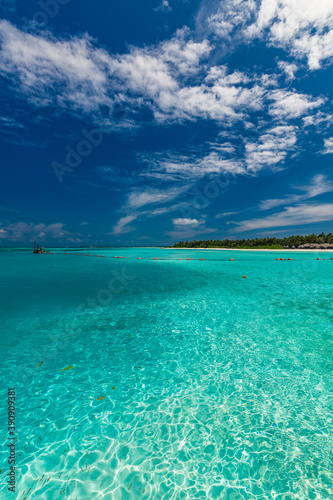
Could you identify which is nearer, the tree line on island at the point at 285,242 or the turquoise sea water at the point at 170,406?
the turquoise sea water at the point at 170,406

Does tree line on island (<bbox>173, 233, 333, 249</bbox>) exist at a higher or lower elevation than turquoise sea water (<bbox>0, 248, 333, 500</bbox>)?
higher

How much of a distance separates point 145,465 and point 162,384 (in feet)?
7.80

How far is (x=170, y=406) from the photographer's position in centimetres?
569

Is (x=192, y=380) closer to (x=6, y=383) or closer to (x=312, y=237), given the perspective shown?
(x=6, y=383)

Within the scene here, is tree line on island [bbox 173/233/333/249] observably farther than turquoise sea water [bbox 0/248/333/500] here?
Yes

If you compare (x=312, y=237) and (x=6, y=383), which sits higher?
(x=312, y=237)

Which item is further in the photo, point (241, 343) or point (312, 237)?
point (312, 237)

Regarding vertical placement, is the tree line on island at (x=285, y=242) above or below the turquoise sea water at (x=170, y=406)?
above

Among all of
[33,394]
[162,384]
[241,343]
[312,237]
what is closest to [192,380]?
[162,384]

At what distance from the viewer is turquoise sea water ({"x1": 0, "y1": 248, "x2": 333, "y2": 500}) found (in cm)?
399

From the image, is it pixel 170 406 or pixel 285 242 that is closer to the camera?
pixel 170 406

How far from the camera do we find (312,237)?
11412 centimetres

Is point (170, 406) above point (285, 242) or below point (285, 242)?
below

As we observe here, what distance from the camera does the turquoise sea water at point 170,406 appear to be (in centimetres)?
399
